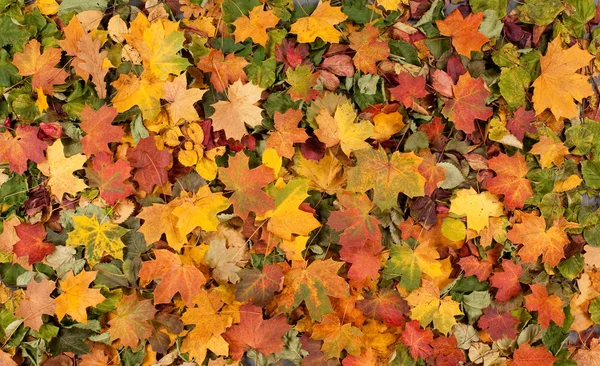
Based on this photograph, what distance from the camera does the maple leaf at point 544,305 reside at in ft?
4.07

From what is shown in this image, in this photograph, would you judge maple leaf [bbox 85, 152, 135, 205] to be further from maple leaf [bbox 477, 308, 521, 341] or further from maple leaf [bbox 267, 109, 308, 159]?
maple leaf [bbox 477, 308, 521, 341]

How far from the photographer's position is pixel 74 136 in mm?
1217

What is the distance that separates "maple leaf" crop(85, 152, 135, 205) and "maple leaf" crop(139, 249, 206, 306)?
150 millimetres

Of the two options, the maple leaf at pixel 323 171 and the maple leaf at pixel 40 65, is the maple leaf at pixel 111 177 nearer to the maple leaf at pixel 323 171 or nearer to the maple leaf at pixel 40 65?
the maple leaf at pixel 40 65

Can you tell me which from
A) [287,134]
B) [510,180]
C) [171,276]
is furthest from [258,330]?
[510,180]

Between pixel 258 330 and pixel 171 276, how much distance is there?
0.74 feet

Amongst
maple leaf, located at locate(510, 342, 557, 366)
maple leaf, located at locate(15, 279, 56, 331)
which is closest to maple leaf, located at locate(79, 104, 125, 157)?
maple leaf, located at locate(15, 279, 56, 331)

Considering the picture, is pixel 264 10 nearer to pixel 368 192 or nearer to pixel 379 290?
pixel 368 192

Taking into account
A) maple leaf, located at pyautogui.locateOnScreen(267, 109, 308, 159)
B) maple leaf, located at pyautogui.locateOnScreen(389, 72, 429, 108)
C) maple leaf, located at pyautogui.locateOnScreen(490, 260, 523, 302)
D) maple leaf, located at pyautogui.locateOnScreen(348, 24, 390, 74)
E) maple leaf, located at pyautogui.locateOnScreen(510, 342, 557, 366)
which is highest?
maple leaf, located at pyautogui.locateOnScreen(348, 24, 390, 74)

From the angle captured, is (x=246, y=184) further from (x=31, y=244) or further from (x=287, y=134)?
(x=31, y=244)

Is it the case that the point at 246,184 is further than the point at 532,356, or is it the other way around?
the point at 532,356

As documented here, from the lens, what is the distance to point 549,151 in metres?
1.23

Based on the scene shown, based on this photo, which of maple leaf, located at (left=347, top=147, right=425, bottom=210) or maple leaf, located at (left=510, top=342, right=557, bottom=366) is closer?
maple leaf, located at (left=347, top=147, right=425, bottom=210)

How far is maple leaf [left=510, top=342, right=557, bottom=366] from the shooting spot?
4.12 ft
